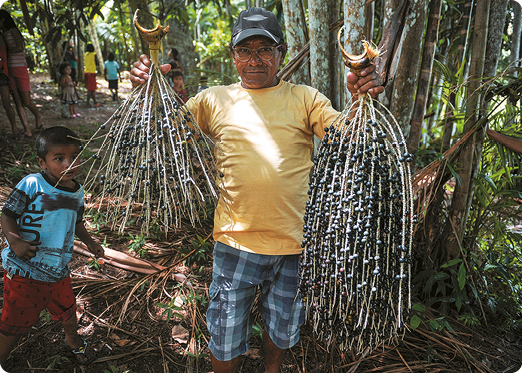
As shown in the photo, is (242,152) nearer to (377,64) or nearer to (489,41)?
(377,64)

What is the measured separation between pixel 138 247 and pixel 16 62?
3396mm

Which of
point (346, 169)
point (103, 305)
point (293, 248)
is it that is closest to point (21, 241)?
point (103, 305)

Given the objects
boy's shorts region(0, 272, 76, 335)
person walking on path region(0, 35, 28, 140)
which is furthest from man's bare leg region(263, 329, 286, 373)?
person walking on path region(0, 35, 28, 140)

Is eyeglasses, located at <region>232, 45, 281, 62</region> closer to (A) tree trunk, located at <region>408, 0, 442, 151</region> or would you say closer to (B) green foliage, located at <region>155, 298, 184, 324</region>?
(A) tree trunk, located at <region>408, 0, 442, 151</region>

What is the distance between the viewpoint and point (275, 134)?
1.69 metres

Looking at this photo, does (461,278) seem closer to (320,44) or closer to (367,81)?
(367,81)

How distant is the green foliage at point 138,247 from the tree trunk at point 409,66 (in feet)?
7.18

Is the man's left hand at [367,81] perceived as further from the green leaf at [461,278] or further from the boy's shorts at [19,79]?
the boy's shorts at [19,79]

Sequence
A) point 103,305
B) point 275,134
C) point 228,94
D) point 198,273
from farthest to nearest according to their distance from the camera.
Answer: point 198,273 < point 103,305 < point 228,94 < point 275,134

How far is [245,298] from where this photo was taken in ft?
5.90

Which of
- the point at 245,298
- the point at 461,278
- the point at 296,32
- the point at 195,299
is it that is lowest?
the point at 195,299

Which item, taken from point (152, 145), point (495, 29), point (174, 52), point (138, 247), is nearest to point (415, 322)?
point (152, 145)

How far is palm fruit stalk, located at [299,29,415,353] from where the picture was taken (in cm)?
118

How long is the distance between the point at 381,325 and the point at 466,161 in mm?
1394
